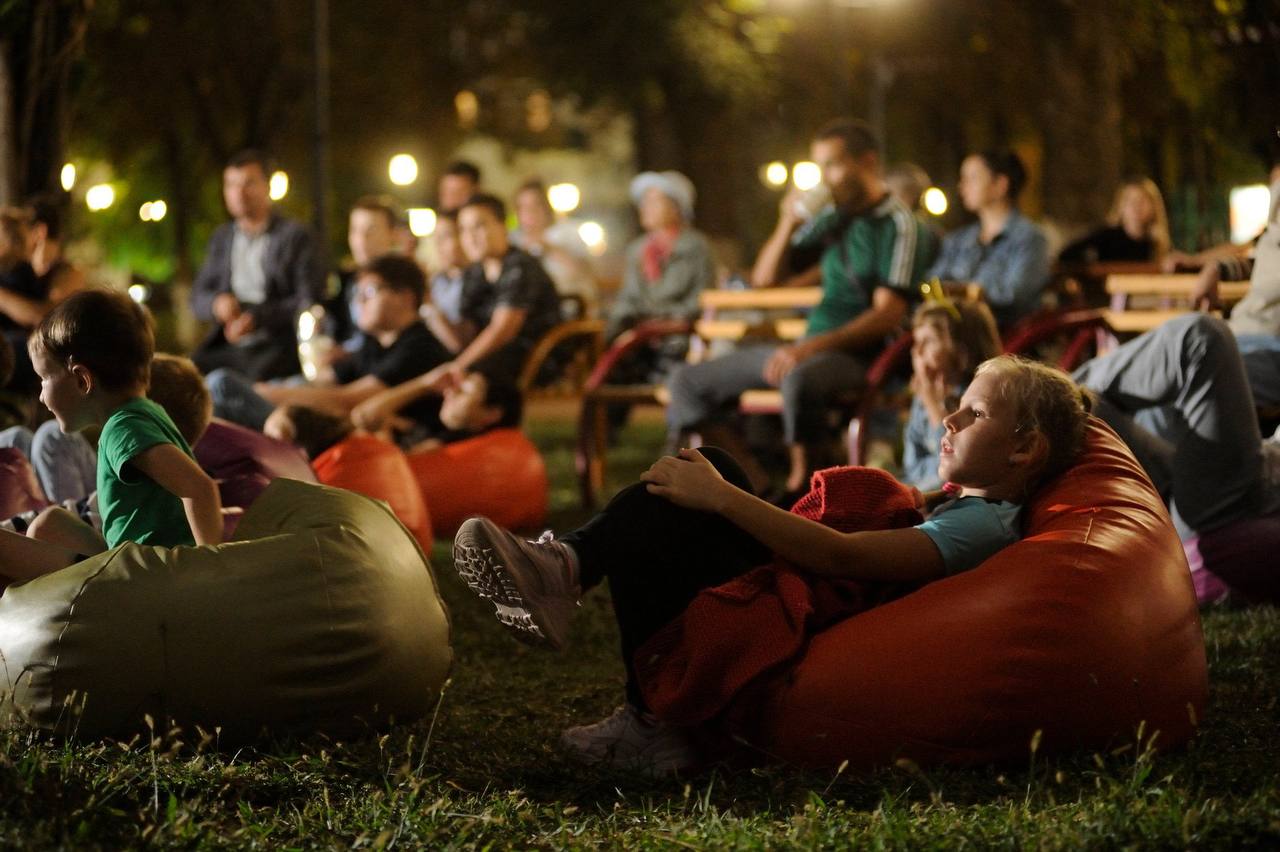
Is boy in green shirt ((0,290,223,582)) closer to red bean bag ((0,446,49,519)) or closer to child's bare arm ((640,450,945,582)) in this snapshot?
red bean bag ((0,446,49,519))

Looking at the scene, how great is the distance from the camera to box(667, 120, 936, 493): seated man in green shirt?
798 cm

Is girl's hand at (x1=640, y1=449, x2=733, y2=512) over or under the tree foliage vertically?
under

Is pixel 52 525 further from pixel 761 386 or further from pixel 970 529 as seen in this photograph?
pixel 761 386

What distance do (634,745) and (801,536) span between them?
2.19 feet

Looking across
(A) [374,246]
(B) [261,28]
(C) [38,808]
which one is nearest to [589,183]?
(B) [261,28]

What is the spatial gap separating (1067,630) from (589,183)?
51.3 m

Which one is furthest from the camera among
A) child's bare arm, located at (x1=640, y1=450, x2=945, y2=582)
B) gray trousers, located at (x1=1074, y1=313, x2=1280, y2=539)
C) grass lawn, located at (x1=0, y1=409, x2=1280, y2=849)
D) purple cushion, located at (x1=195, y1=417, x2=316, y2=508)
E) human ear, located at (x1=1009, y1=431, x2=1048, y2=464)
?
purple cushion, located at (x1=195, y1=417, x2=316, y2=508)

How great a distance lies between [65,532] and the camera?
4836mm

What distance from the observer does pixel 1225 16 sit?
6.82 m

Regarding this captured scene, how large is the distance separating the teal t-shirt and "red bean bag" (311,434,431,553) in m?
3.10

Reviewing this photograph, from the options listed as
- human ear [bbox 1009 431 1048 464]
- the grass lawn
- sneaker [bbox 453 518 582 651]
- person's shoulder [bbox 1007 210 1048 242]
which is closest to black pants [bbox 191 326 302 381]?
person's shoulder [bbox 1007 210 1048 242]

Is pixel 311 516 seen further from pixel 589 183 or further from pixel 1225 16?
pixel 589 183

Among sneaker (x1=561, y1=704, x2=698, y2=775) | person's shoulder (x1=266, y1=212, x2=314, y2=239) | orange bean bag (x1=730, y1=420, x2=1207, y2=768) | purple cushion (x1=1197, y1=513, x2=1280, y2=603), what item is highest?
person's shoulder (x1=266, y1=212, x2=314, y2=239)

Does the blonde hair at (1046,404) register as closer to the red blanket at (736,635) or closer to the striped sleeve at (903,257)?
the red blanket at (736,635)
